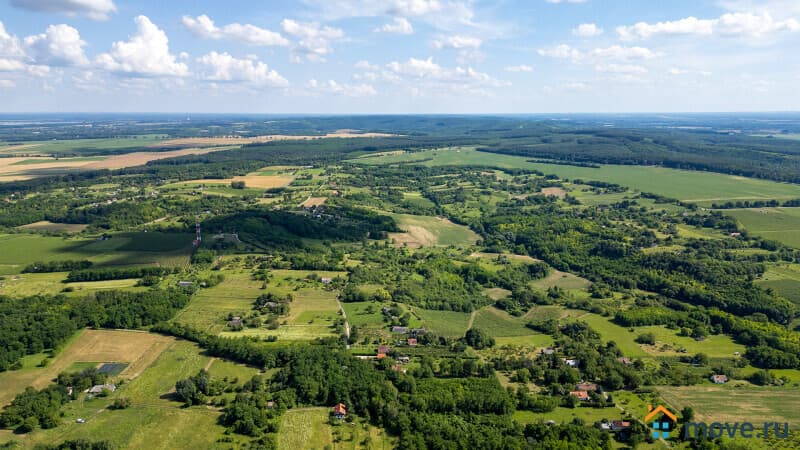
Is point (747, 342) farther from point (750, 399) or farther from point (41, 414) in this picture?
point (41, 414)

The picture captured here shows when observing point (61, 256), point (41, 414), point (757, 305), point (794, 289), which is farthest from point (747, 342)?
point (61, 256)

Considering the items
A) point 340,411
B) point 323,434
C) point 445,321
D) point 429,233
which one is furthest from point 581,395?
point 429,233

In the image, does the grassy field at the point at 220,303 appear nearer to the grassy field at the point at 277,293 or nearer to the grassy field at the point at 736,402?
the grassy field at the point at 277,293

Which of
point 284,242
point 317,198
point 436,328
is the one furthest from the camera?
point 317,198

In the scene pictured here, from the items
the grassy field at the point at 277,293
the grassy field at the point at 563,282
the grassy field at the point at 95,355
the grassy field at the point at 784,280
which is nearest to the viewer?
the grassy field at the point at 95,355

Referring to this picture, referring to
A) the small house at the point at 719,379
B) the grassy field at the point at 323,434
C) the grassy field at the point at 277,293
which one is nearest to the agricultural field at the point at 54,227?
the grassy field at the point at 277,293

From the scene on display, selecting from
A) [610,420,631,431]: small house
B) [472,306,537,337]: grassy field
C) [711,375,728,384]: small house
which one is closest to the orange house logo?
[610,420,631,431]: small house

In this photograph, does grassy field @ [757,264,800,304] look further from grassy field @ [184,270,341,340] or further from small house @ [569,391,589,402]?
grassy field @ [184,270,341,340]
